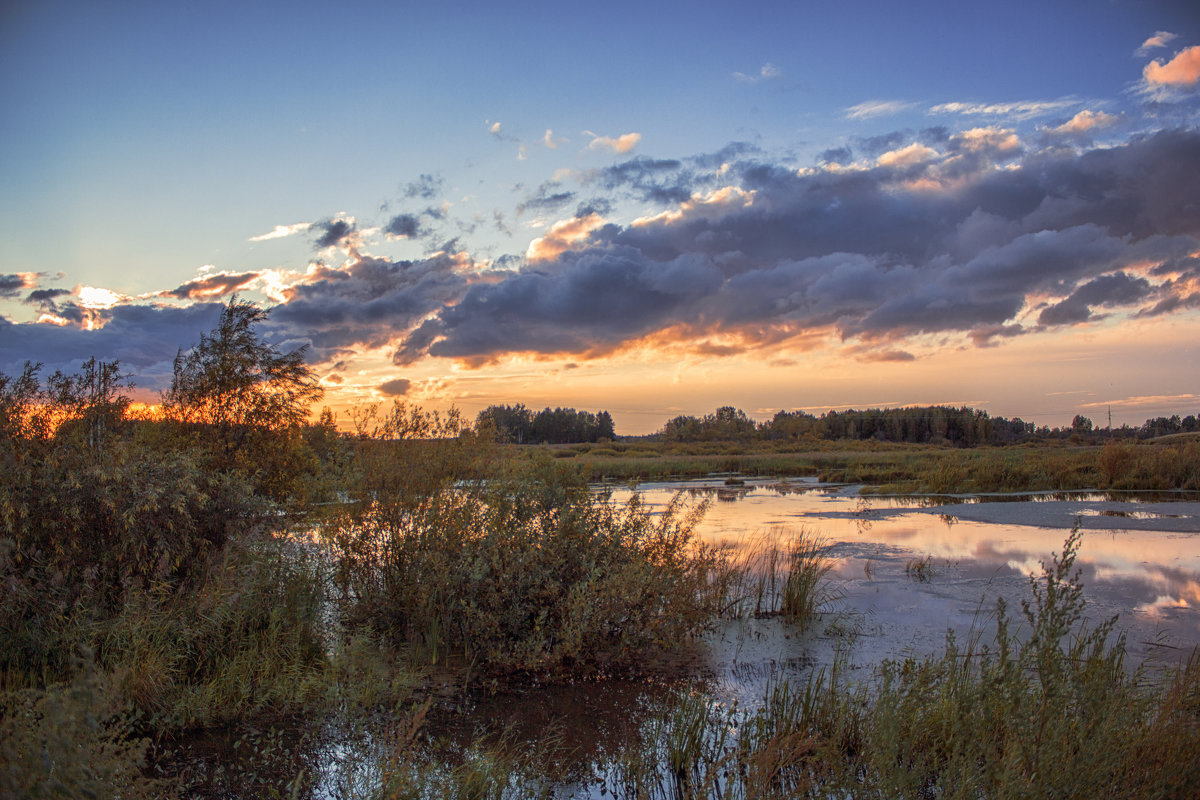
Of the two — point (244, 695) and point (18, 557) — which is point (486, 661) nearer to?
point (244, 695)

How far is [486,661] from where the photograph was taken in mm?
8508

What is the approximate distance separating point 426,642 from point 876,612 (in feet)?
22.9

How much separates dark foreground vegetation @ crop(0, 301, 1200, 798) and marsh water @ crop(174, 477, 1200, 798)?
31cm

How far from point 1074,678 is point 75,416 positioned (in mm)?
15532

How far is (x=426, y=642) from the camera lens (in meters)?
9.27

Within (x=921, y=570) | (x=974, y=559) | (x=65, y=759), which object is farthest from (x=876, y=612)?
(x=65, y=759)

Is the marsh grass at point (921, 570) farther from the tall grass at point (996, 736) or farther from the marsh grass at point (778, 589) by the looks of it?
the tall grass at point (996, 736)

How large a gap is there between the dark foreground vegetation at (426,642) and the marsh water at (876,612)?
31 cm

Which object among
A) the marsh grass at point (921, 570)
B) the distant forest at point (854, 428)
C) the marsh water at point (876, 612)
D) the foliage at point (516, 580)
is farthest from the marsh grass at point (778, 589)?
the distant forest at point (854, 428)

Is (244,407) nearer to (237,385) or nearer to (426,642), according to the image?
(237,385)

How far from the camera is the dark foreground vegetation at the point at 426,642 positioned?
441 centimetres

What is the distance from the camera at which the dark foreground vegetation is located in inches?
174

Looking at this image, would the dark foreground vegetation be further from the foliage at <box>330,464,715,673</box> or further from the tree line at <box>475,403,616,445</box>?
the tree line at <box>475,403,616,445</box>

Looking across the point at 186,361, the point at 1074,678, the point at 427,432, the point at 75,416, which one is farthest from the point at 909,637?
the point at 186,361
